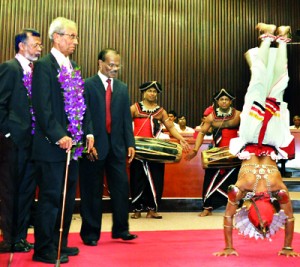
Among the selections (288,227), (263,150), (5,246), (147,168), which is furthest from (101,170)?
(147,168)

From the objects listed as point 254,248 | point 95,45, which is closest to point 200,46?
point 95,45

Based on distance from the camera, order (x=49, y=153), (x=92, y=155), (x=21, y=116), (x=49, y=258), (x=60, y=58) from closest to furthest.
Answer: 1. (x=49, y=258)
2. (x=49, y=153)
3. (x=60, y=58)
4. (x=21, y=116)
5. (x=92, y=155)

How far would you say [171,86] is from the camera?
11711 mm

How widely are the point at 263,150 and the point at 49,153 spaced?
1358mm

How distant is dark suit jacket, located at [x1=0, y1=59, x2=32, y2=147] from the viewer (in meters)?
2.96

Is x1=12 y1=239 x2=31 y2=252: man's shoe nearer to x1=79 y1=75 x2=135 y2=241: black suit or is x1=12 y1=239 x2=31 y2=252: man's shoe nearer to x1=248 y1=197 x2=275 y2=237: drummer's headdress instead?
x1=79 y1=75 x2=135 y2=241: black suit

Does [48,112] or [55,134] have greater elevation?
[48,112]

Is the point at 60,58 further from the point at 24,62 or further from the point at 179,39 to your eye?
the point at 179,39

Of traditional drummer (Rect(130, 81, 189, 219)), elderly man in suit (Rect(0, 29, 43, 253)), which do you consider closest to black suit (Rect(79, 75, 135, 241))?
elderly man in suit (Rect(0, 29, 43, 253))

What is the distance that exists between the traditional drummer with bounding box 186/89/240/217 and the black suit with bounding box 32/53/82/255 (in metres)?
2.67

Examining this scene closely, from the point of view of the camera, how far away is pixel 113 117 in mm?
3578

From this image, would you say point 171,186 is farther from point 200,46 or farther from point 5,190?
point 200,46

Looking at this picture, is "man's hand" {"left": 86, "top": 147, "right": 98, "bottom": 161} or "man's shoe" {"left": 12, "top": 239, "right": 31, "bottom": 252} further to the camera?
"man's hand" {"left": 86, "top": 147, "right": 98, "bottom": 161}

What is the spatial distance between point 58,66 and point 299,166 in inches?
264
